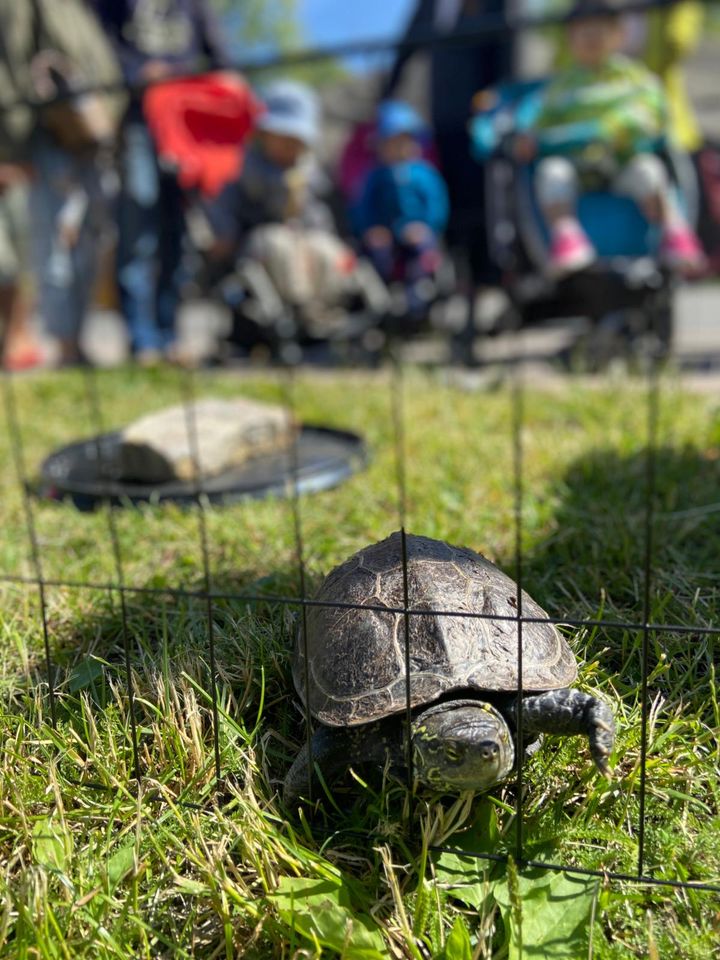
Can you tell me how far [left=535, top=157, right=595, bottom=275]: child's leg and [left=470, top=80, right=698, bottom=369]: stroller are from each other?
2.9 inches

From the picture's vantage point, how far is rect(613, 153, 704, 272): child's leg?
4668 mm

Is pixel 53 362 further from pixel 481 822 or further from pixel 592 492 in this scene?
pixel 481 822

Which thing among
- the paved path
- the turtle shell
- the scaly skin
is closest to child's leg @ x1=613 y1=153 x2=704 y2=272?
the paved path

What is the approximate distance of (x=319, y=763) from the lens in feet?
4.89

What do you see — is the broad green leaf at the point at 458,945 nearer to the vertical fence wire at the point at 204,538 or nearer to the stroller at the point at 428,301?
the vertical fence wire at the point at 204,538

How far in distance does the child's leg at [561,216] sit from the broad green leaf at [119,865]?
12.9 ft

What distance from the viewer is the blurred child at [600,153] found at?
4660 mm

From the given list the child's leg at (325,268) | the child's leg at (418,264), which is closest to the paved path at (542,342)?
the child's leg at (418,264)

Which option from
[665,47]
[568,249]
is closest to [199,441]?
[568,249]

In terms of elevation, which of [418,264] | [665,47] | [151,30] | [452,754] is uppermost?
[151,30]

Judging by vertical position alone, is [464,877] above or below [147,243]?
below

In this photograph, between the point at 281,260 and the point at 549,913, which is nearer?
the point at 549,913

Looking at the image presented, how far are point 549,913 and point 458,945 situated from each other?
0.49 ft

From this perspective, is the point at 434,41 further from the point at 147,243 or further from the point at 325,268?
the point at 325,268
